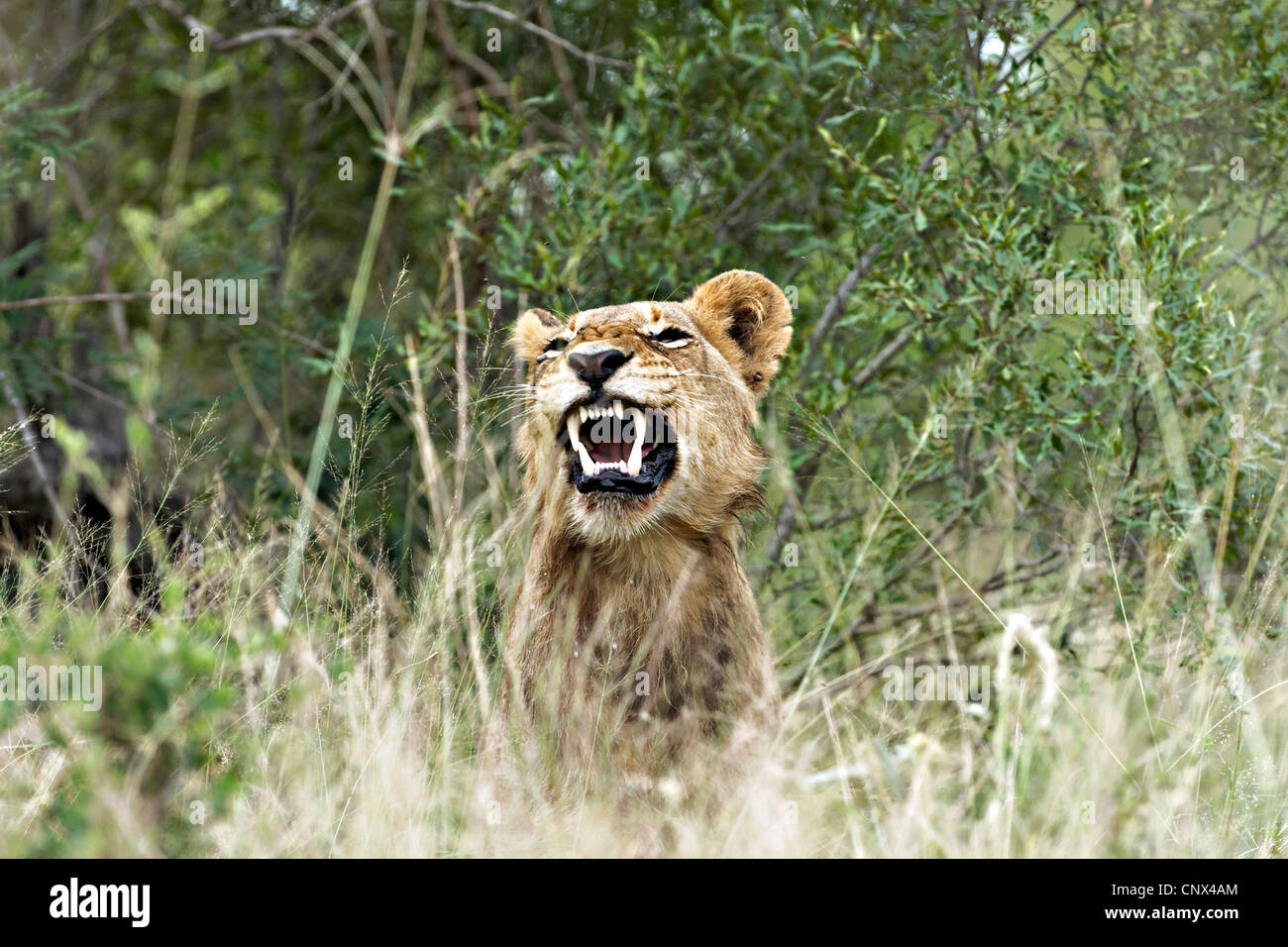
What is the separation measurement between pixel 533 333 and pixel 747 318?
84cm

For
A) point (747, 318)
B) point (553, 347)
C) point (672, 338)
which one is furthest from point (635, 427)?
point (747, 318)

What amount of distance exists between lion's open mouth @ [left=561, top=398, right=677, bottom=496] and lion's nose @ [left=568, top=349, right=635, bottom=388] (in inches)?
3.8

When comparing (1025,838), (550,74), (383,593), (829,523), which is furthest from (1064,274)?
(550,74)

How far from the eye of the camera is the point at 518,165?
661 centimetres

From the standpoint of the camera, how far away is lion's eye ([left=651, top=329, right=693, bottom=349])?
4.48m

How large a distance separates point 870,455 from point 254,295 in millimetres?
3579
